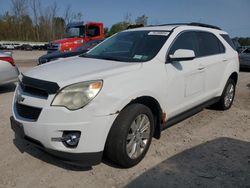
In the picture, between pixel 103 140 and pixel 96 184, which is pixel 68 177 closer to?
pixel 96 184

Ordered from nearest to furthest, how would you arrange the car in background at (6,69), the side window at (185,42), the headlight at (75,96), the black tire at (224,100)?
the headlight at (75,96) → the side window at (185,42) → the black tire at (224,100) → the car in background at (6,69)

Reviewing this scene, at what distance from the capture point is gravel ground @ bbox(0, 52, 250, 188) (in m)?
3.34

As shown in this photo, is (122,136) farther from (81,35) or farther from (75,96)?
(81,35)

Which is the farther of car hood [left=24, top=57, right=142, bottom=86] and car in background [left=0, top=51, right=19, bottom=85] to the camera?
car in background [left=0, top=51, right=19, bottom=85]

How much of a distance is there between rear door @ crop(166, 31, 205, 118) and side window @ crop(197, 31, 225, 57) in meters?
0.19

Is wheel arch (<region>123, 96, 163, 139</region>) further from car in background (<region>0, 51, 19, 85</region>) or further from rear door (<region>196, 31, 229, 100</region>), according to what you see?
car in background (<region>0, 51, 19, 85</region>)

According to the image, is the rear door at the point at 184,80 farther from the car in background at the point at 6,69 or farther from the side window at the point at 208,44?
the car in background at the point at 6,69

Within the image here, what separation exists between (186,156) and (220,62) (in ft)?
7.71

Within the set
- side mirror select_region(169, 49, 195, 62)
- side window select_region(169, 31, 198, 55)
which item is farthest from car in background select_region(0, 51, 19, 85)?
side mirror select_region(169, 49, 195, 62)

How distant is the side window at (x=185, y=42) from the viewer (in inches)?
175

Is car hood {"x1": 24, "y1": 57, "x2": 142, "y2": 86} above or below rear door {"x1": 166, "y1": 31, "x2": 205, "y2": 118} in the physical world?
above

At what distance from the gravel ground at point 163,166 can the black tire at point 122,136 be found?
176 mm

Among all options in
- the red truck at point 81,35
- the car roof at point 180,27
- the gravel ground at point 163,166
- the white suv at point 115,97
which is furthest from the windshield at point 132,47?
the red truck at point 81,35

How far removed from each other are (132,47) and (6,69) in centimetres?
443
